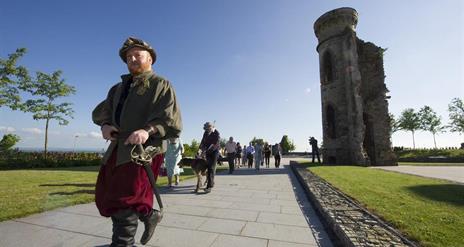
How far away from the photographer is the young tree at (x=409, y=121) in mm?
50094

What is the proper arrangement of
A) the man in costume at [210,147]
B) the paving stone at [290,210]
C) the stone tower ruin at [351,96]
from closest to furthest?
the paving stone at [290,210]
the man in costume at [210,147]
the stone tower ruin at [351,96]

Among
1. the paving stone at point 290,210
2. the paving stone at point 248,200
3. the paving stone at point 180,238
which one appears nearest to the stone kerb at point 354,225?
the paving stone at point 290,210

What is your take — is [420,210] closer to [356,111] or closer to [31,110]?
[356,111]

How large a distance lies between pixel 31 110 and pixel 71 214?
22.6 metres

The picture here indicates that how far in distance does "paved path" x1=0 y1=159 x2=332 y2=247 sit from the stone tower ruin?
1417 cm

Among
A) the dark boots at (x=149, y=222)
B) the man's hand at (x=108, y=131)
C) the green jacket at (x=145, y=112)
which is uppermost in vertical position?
the green jacket at (x=145, y=112)

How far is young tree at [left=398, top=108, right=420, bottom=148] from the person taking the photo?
50.1 meters

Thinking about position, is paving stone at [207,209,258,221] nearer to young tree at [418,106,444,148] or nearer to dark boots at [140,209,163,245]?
dark boots at [140,209,163,245]

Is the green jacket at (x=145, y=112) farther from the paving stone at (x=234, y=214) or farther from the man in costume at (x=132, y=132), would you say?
the paving stone at (x=234, y=214)

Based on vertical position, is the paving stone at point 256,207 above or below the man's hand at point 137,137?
below

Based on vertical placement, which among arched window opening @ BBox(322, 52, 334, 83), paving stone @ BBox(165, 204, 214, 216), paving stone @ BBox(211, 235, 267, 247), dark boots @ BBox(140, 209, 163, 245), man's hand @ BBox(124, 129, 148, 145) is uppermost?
arched window opening @ BBox(322, 52, 334, 83)

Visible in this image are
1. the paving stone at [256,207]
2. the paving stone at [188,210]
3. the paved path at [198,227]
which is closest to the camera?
the paved path at [198,227]

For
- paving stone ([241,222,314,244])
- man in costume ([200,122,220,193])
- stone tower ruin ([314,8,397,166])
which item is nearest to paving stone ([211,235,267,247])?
paving stone ([241,222,314,244])

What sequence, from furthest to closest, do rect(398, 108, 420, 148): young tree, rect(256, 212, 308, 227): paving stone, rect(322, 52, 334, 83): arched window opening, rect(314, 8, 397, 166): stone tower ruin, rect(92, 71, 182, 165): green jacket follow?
rect(398, 108, 420, 148): young tree
rect(322, 52, 334, 83): arched window opening
rect(314, 8, 397, 166): stone tower ruin
rect(256, 212, 308, 227): paving stone
rect(92, 71, 182, 165): green jacket
